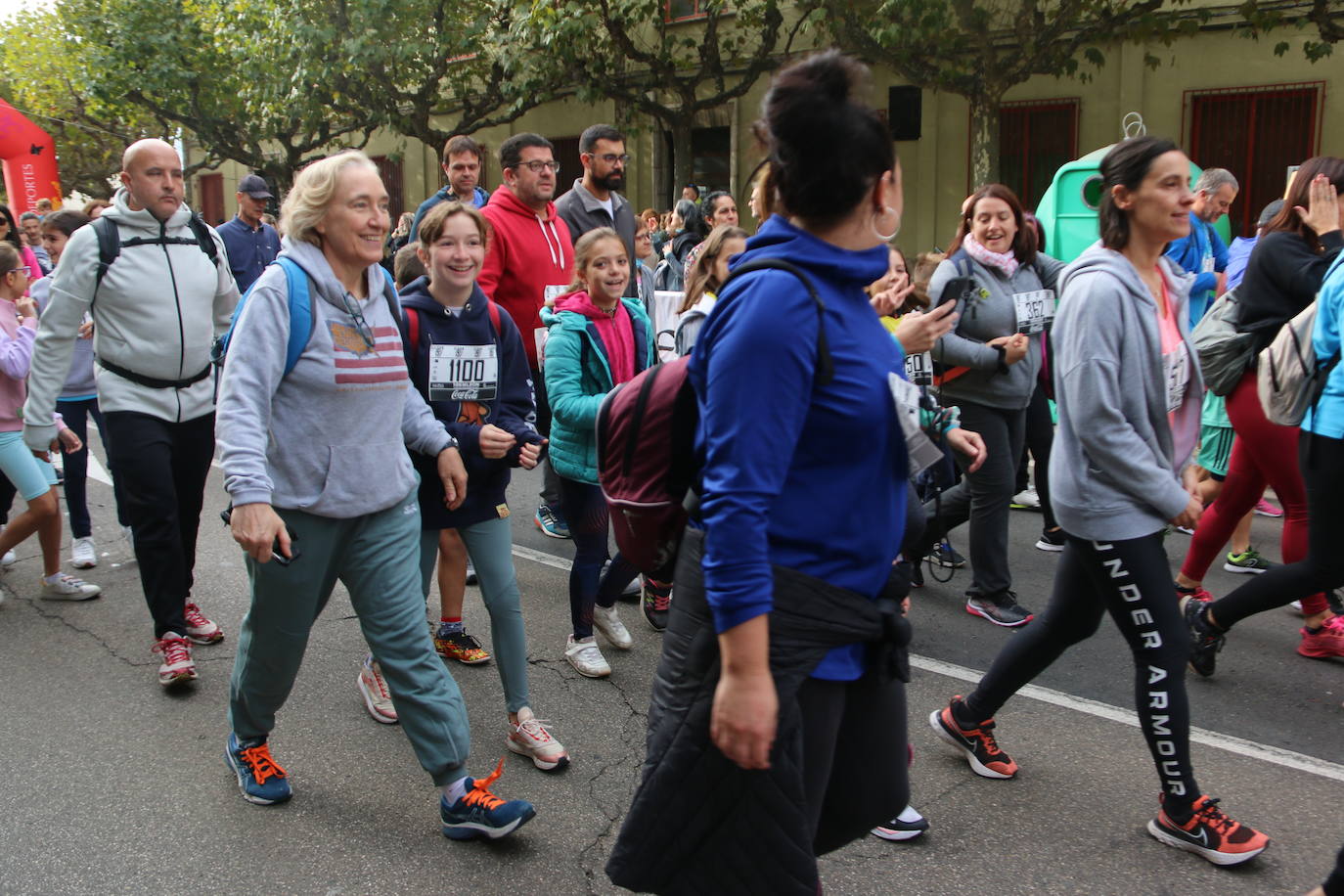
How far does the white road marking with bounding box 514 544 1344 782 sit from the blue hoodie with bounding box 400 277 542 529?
187cm

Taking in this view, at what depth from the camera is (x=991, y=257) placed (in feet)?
17.3

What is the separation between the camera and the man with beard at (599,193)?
250 inches

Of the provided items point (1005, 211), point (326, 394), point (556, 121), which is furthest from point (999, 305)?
point (556, 121)

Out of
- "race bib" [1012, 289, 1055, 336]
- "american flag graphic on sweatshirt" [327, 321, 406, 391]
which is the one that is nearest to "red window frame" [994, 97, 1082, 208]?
"race bib" [1012, 289, 1055, 336]

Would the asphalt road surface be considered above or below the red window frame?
below

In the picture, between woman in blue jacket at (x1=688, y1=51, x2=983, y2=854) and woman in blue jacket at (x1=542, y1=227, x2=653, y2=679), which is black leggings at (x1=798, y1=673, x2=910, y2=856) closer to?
woman in blue jacket at (x1=688, y1=51, x2=983, y2=854)

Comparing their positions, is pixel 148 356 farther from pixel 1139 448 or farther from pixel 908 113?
pixel 908 113

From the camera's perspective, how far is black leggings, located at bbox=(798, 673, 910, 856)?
2104mm

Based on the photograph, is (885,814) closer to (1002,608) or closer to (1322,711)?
(1322,711)

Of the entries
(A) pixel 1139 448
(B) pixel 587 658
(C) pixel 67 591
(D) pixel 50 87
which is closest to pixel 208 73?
(D) pixel 50 87

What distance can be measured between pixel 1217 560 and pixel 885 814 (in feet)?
14.9

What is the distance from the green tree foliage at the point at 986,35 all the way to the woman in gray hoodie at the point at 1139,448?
11.7 meters

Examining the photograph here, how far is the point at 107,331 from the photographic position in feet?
15.1

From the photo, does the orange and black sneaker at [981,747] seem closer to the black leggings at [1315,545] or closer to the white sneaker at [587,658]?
the black leggings at [1315,545]
